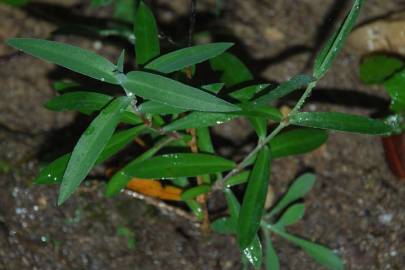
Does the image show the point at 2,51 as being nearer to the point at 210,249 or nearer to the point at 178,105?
the point at 210,249

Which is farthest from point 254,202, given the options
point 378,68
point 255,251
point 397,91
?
point 378,68

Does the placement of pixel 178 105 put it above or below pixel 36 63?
above

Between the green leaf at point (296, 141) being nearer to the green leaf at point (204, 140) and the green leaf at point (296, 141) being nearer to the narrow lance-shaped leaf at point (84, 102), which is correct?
the green leaf at point (204, 140)

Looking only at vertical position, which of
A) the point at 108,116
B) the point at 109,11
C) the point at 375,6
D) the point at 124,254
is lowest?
the point at 124,254

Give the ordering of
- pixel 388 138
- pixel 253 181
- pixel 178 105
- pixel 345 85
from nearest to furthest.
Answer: pixel 178 105, pixel 253 181, pixel 388 138, pixel 345 85

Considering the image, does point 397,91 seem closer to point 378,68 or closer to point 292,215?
point 378,68

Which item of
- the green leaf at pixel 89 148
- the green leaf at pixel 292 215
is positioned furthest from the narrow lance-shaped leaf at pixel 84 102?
the green leaf at pixel 292 215

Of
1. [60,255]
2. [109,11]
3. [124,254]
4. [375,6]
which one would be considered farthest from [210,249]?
[375,6]
